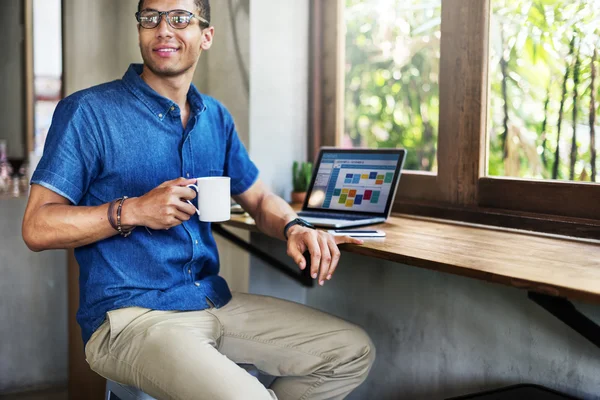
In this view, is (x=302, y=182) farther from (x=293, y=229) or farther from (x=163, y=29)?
(x=163, y=29)

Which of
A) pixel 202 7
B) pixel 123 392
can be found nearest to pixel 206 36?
pixel 202 7

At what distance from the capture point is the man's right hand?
1.52m

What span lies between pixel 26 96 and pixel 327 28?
6.39ft

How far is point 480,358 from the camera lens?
6.48 feet

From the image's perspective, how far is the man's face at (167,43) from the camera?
1.75 m

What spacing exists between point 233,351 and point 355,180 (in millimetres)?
714

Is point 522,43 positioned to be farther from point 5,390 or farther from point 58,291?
point 5,390

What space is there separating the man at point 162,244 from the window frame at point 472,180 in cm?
57

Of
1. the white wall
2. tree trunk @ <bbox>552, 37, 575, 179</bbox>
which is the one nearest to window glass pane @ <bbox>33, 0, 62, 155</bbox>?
the white wall

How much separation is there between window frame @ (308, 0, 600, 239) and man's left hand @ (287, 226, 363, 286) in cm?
55

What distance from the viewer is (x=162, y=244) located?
1.72 metres

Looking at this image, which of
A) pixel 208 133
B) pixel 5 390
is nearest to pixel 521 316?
pixel 208 133

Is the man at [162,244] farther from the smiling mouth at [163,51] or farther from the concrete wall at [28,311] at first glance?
the concrete wall at [28,311]

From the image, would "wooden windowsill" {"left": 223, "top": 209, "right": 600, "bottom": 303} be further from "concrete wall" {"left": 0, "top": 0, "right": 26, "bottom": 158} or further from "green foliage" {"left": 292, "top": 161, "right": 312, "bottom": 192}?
"concrete wall" {"left": 0, "top": 0, "right": 26, "bottom": 158}
